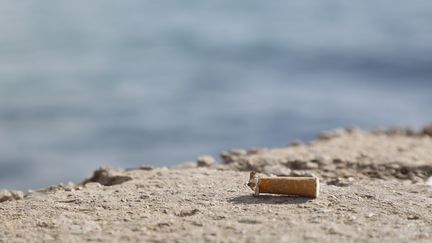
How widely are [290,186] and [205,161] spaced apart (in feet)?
4.58

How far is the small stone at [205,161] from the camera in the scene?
4.24 metres

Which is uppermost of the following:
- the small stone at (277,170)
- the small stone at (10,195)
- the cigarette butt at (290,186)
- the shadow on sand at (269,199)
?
the small stone at (277,170)

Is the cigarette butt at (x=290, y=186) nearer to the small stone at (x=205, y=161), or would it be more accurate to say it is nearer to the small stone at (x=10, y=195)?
→ the small stone at (x=10, y=195)

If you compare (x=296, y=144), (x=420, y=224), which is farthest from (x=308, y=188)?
(x=296, y=144)

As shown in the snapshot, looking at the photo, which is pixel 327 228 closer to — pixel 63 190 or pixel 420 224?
pixel 420 224

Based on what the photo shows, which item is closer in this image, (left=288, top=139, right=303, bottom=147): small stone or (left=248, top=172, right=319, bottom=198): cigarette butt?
(left=248, top=172, right=319, bottom=198): cigarette butt

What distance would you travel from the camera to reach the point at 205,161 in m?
4.27

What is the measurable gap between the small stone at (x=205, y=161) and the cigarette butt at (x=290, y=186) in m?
1.30

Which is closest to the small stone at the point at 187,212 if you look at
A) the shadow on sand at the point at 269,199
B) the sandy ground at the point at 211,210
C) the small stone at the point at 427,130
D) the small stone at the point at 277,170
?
the sandy ground at the point at 211,210

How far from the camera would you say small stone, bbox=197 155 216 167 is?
167 inches

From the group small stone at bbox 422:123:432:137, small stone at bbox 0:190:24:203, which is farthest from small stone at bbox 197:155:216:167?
small stone at bbox 422:123:432:137

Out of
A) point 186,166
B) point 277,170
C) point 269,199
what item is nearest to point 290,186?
point 269,199

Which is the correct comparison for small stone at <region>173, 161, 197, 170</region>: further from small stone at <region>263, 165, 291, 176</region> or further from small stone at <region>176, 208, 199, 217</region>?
small stone at <region>176, 208, 199, 217</region>

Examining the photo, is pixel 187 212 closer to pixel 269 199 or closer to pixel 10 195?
pixel 269 199
